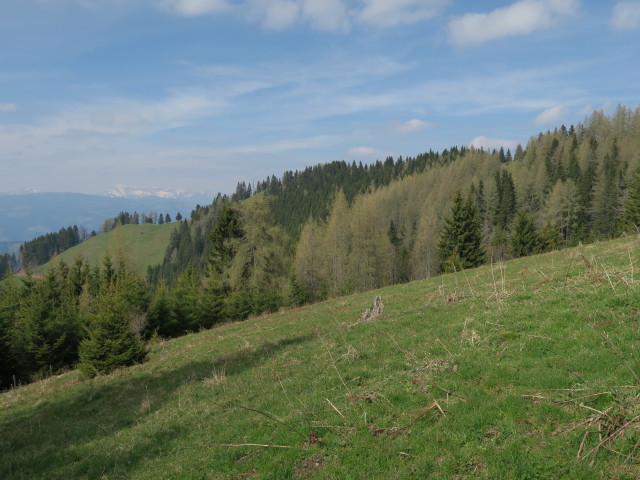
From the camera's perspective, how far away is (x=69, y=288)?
5841cm

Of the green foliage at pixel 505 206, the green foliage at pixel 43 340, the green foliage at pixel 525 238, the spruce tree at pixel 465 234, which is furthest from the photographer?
the green foliage at pixel 505 206

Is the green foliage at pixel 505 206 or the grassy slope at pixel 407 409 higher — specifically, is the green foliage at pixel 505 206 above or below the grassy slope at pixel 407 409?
above

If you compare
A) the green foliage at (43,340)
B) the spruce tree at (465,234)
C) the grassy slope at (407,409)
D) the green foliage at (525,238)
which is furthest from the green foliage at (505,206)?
the green foliage at (43,340)

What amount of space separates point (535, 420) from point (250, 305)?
129 feet

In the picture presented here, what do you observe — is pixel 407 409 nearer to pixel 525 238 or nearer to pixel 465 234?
pixel 465 234

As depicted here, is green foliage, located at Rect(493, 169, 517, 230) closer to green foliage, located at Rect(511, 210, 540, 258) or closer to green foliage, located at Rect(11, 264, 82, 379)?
green foliage, located at Rect(511, 210, 540, 258)

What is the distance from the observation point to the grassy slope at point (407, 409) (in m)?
5.75

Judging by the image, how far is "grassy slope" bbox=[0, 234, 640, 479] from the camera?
18.9 feet

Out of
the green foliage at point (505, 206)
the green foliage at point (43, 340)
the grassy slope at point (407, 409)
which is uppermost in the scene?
the green foliage at point (505, 206)

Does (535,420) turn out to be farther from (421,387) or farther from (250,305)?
(250,305)

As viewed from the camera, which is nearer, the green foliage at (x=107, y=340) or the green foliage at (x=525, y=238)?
the green foliage at (x=107, y=340)

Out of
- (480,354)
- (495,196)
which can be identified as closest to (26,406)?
(480,354)

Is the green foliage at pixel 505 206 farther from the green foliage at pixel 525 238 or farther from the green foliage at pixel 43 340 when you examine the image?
the green foliage at pixel 43 340

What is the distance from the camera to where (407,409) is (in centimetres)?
746
